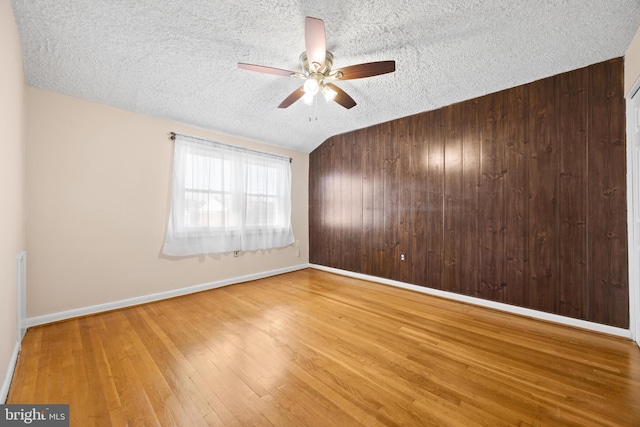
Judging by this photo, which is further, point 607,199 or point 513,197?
point 513,197

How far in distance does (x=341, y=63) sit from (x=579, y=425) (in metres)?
3.07

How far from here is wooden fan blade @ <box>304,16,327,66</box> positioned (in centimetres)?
158

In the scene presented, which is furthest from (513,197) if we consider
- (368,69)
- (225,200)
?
(225,200)

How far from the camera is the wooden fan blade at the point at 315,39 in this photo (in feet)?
5.17

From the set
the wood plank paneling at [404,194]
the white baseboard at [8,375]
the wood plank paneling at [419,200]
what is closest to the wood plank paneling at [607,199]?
the wood plank paneling at [419,200]

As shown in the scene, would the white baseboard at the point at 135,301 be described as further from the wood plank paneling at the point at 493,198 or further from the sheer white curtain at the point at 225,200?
the wood plank paneling at the point at 493,198

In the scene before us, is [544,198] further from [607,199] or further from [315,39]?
[315,39]

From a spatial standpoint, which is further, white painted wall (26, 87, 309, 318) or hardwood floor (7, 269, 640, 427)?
white painted wall (26, 87, 309, 318)

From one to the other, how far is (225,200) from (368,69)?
2841mm

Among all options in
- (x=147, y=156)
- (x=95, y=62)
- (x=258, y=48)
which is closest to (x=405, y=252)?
(x=258, y=48)

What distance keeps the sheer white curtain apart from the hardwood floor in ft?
3.90

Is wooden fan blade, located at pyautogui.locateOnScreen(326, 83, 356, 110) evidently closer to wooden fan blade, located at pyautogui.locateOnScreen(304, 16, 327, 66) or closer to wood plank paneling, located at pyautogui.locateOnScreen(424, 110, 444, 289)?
wooden fan blade, located at pyautogui.locateOnScreen(304, 16, 327, 66)

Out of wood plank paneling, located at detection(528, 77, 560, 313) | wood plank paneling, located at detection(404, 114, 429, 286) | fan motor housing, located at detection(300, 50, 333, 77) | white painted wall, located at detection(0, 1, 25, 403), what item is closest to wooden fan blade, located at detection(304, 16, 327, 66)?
fan motor housing, located at detection(300, 50, 333, 77)

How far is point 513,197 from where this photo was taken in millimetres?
2777
